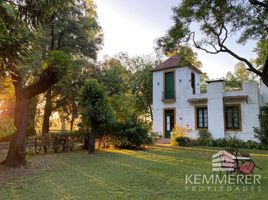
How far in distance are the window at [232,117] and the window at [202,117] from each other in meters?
1.63

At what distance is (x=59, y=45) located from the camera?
1889 centimetres

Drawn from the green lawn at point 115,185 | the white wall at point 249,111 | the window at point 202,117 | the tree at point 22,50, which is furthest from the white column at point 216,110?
the tree at point 22,50

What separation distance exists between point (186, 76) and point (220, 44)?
6312 millimetres

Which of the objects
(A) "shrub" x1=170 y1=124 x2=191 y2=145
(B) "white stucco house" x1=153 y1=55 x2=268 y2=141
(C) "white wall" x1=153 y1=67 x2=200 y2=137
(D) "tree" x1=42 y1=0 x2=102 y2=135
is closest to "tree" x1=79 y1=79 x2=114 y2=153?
(D) "tree" x1=42 y1=0 x2=102 y2=135

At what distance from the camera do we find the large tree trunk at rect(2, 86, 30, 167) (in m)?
8.79

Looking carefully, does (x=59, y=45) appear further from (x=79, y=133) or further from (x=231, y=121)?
(x=231, y=121)

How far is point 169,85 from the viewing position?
20.6 metres

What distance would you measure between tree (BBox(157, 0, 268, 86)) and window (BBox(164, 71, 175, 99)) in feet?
19.4

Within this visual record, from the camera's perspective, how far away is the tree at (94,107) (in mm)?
12430

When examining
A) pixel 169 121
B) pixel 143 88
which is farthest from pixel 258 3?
pixel 143 88

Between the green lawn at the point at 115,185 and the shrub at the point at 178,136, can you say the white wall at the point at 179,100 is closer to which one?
the shrub at the point at 178,136

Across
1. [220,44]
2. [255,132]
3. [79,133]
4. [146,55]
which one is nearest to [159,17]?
[220,44]

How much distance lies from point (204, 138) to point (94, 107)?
9.42 m

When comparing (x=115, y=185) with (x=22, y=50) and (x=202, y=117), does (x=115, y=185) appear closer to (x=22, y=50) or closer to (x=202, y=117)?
(x=22, y=50)
